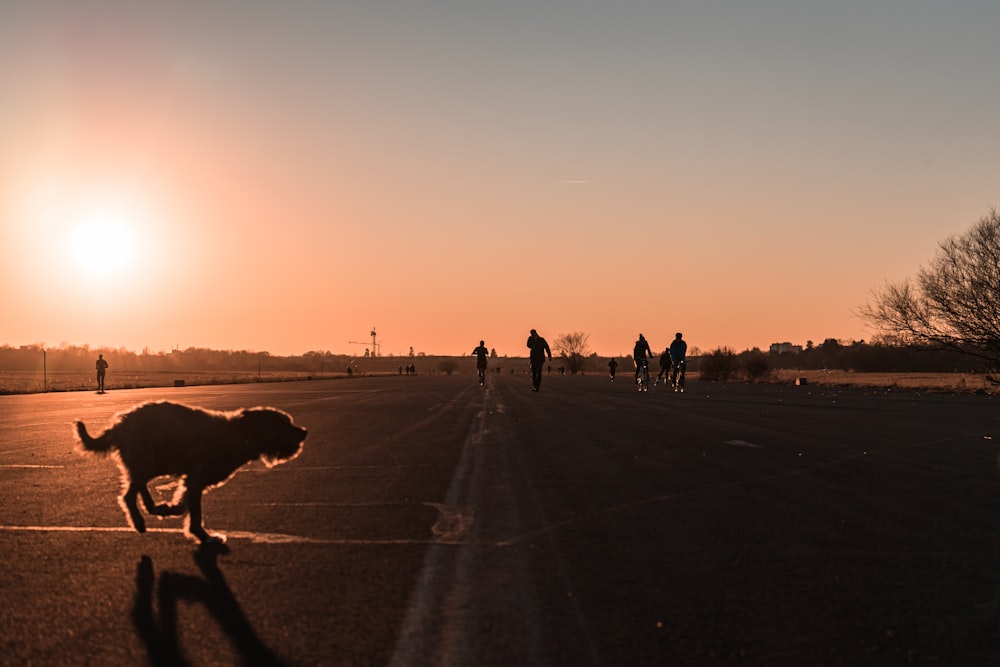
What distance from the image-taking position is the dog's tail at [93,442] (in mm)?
6645

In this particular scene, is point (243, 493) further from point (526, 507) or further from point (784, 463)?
point (784, 463)

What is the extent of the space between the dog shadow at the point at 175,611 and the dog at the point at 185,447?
0.77 m

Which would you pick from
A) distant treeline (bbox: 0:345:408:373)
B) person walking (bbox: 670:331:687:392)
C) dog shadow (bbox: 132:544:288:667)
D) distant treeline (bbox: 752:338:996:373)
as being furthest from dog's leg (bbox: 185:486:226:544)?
distant treeline (bbox: 0:345:408:373)

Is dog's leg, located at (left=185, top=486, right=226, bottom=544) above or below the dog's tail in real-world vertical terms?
below

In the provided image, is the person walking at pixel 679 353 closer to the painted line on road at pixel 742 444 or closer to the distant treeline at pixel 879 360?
the distant treeline at pixel 879 360

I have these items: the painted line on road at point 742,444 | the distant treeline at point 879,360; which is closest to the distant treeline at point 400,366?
the distant treeline at point 879,360

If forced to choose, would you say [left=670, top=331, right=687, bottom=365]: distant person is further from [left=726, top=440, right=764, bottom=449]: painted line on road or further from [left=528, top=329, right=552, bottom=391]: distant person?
[left=726, top=440, right=764, bottom=449]: painted line on road

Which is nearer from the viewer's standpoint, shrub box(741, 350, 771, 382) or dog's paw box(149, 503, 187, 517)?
dog's paw box(149, 503, 187, 517)

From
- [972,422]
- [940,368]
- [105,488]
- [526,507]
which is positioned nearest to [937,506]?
[526,507]

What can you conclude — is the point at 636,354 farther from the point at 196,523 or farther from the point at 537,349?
the point at 196,523

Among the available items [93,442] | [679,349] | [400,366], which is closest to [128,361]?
[400,366]

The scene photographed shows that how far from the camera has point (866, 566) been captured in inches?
211

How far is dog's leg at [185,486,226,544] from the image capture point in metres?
6.14

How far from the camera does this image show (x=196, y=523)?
243 inches
